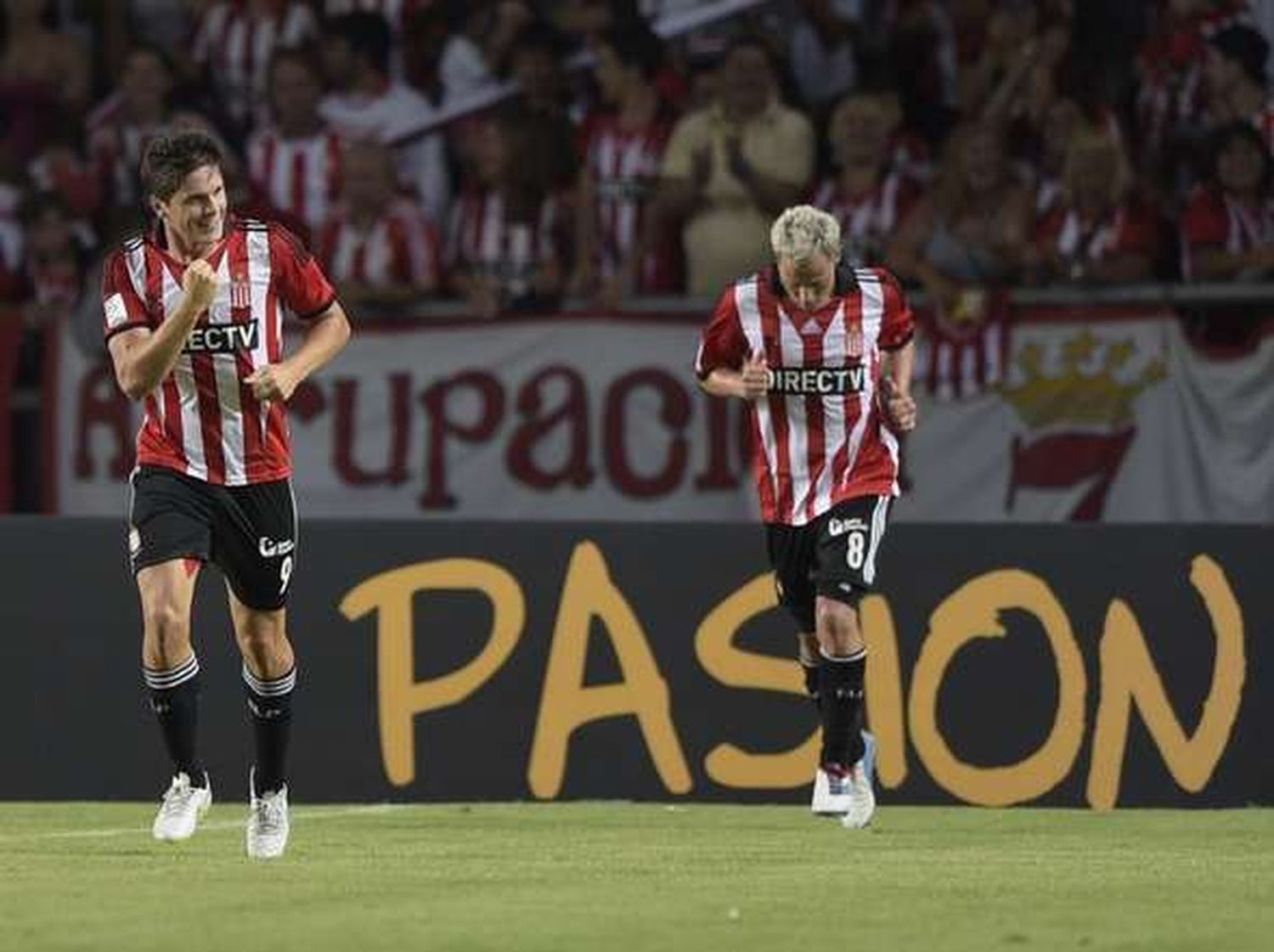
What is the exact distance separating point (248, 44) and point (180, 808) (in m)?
8.89

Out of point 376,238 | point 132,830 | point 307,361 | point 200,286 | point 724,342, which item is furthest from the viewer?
point 376,238

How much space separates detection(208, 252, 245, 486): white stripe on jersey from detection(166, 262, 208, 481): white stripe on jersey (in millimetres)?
71

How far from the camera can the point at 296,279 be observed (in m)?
11.1

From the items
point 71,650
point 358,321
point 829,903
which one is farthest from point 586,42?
point 829,903

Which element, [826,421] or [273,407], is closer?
[273,407]

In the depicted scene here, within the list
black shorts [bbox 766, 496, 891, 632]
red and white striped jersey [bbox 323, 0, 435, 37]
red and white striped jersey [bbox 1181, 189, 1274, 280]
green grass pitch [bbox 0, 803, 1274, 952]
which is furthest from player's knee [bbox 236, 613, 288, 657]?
red and white striped jersey [bbox 323, 0, 435, 37]

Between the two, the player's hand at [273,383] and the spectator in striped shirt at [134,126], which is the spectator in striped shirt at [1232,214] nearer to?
the spectator in striped shirt at [134,126]

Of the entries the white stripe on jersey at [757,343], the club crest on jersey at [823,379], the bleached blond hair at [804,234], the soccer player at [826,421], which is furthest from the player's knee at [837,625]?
the bleached blond hair at [804,234]

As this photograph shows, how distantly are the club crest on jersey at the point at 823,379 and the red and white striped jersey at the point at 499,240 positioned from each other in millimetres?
4530

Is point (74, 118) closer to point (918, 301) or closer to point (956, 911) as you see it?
point (918, 301)

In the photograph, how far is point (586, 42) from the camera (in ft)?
61.8

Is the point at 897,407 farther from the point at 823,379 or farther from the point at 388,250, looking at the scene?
the point at 388,250

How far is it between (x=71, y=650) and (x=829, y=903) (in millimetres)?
6437

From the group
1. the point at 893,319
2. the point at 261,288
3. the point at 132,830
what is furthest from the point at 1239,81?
the point at 261,288
